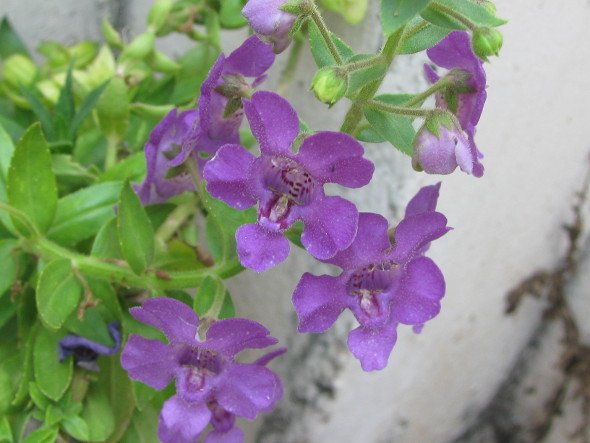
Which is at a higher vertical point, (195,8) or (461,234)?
(195,8)

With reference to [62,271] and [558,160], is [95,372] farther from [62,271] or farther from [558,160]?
[558,160]

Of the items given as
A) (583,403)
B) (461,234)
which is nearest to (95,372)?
(461,234)

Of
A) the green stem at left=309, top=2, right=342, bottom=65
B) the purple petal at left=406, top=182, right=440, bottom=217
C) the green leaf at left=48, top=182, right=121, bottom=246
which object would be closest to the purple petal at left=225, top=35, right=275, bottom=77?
the green stem at left=309, top=2, right=342, bottom=65

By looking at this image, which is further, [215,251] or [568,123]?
[568,123]

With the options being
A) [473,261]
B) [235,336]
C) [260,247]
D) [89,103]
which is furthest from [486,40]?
[473,261]

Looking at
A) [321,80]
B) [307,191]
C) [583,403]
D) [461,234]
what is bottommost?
[583,403]

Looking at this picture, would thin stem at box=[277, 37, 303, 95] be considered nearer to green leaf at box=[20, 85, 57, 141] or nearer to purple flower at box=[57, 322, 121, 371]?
green leaf at box=[20, 85, 57, 141]

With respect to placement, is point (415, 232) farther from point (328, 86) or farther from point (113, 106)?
point (113, 106)

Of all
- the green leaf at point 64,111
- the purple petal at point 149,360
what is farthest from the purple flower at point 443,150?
the green leaf at point 64,111
